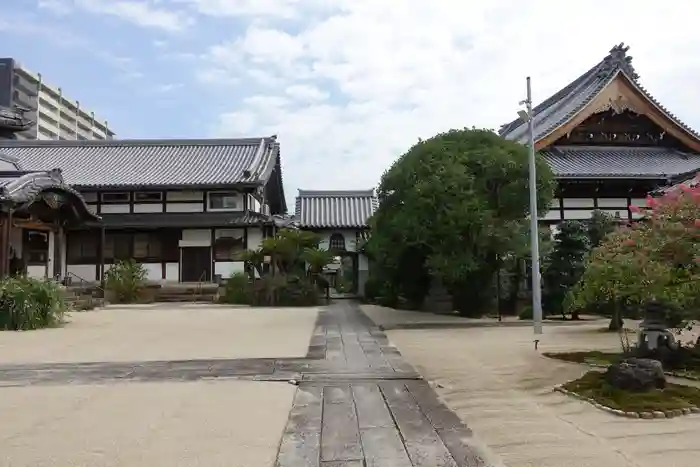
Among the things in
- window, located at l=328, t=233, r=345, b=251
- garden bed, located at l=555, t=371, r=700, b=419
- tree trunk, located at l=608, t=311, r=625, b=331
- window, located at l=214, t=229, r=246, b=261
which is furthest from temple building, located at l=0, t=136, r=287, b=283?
garden bed, located at l=555, t=371, r=700, b=419

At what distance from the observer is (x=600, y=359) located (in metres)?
9.79

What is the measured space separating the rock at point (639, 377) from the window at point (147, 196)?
26.7 meters

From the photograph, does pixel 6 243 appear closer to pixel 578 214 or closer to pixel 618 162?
pixel 578 214

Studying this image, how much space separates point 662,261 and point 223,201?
24.3 m

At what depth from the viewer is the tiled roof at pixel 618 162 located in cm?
2284

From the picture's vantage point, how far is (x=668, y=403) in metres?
6.24

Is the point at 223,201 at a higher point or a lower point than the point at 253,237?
higher

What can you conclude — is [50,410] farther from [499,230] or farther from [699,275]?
[499,230]

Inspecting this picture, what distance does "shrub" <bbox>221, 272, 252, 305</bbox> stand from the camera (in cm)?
2591

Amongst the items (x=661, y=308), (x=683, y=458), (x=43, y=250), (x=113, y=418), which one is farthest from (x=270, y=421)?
(x=43, y=250)

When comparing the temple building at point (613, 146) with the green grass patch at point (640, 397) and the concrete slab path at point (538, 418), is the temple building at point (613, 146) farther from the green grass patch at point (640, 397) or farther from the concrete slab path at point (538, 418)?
the green grass patch at point (640, 397)

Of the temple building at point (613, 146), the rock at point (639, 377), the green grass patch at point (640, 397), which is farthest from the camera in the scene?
the temple building at point (613, 146)

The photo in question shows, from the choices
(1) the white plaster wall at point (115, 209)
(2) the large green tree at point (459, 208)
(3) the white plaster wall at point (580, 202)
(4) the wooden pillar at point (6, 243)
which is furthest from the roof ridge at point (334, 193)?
(4) the wooden pillar at point (6, 243)

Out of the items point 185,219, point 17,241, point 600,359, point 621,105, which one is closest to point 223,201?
point 185,219
